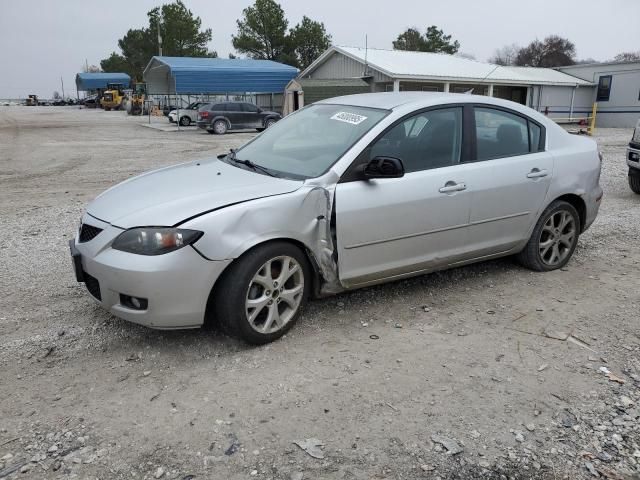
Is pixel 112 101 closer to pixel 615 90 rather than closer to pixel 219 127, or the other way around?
pixel 219 127

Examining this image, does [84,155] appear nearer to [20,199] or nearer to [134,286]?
[20,199]

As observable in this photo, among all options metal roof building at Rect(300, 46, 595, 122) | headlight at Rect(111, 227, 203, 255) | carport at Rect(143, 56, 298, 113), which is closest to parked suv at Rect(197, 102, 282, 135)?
carport at Rect(143, 56, 298, 113)

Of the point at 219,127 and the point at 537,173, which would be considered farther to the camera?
the point at 219,127

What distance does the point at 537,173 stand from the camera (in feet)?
15.2

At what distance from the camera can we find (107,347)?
11.8 ft

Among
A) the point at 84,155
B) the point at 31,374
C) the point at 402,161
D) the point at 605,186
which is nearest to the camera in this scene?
the point at 31,374

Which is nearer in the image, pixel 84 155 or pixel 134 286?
pixel 134 286

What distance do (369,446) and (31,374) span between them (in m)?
2.08

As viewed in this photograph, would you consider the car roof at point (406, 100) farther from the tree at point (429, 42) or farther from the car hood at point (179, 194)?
the tree at point (429, 42)

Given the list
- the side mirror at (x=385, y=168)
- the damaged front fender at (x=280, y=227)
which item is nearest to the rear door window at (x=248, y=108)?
the side mirror at (x=385, y=168)

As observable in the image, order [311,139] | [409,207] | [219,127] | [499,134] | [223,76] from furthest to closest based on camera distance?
1. [223,76]
2. [219,127]
3. [499,134]
4. [311,139]
5. [409,207]

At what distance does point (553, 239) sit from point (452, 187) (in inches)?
58.9

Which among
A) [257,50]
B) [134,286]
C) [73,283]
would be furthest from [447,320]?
[257,50]

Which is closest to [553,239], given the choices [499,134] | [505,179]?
[505,179]
